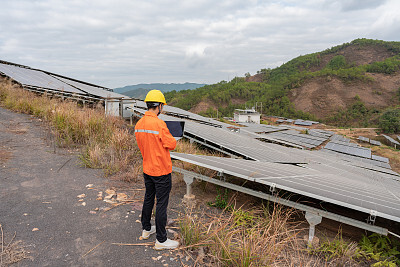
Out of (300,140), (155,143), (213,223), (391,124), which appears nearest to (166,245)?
(213,223)

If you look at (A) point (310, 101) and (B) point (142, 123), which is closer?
(B) point (142, 123)

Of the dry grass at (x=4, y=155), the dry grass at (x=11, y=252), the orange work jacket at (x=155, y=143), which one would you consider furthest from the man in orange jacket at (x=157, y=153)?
the dry grass at (x=4, y=155)

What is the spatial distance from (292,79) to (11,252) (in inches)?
3073

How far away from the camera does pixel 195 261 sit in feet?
9.71

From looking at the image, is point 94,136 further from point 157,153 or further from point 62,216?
point 157,153

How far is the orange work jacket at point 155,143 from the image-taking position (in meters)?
3.00

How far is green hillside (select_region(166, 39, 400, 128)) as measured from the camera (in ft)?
212

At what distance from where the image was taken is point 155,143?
3.03m

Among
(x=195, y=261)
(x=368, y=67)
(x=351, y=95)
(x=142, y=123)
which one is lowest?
(x=195, y=261)

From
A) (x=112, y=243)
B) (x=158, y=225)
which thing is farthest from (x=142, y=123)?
(x=112, y=243)

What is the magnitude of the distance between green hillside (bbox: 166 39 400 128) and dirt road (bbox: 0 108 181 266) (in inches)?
2388

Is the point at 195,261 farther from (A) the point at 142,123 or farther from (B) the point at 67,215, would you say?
(B) the point at 67,215

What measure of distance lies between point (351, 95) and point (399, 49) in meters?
55.1

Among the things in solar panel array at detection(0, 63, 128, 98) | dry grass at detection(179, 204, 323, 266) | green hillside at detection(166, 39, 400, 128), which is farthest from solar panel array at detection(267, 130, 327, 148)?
green hillside at detection(166, 39, 400, 128)
